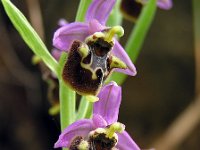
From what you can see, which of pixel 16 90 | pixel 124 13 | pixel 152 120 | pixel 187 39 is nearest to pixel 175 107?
pixel 152 120

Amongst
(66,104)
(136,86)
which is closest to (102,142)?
(66,104)

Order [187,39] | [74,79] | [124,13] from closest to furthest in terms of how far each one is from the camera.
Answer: [74,79]
[124,13]
[187,39]

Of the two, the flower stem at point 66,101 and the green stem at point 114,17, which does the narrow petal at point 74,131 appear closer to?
the flower stem at point 66,101

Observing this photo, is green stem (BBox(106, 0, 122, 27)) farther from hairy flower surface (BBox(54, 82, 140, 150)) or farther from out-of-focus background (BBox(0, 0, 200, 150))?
out-of-focus background (BBox(0, 0, 200, 150))

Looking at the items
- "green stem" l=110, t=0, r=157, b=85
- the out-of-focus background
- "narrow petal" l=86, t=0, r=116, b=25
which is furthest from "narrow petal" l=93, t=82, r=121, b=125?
the out-of-focus background

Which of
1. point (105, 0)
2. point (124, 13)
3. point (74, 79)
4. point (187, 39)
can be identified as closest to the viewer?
point (74, 79)

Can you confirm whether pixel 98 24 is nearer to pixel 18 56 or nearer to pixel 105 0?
pixel 105 0
